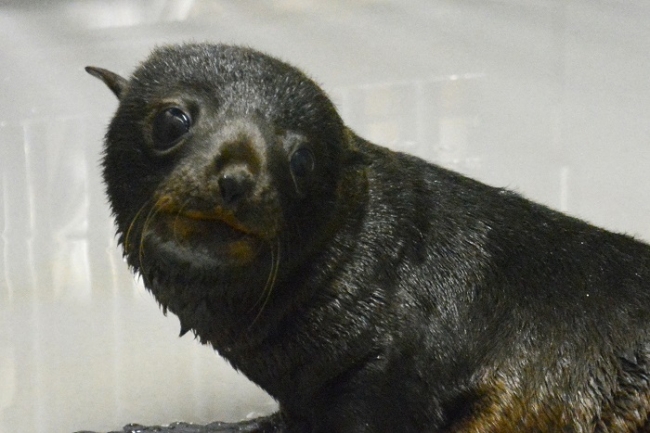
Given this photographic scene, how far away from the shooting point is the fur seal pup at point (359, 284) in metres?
2.52

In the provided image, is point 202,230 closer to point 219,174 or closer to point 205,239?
point 205,239

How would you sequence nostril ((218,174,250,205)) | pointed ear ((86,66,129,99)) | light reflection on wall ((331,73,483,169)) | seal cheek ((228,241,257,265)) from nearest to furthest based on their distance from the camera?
1. nostril ((218,174,250,205))
2. seal cheek ((228,241,257,265))
3. pointed ear ((86,66,129,99))
4. light reflection on wall ((331,73,483,169))

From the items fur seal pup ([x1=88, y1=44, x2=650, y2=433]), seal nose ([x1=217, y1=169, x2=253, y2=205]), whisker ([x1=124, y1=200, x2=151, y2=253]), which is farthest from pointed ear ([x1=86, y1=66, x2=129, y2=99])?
seal nose ([x1=217, y1=169, x2=253, y2=205])

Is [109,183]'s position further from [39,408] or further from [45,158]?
[45,158]

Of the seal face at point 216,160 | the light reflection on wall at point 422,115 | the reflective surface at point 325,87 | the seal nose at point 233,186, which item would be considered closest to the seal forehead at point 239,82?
the seal face at point 216,160

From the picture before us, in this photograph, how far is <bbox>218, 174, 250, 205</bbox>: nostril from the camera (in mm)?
2262

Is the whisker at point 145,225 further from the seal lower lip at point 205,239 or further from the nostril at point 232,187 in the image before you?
the nostril at point 232,187

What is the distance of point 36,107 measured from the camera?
516 centimetres

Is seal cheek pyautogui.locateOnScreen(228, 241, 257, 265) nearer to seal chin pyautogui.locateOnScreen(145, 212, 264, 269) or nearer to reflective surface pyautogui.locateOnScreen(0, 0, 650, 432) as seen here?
seal chin pyautogui.locateOnScreen(145, 212, 264, 269)

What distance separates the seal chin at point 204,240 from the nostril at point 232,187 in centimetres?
7

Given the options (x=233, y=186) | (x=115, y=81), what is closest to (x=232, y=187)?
(x=233, y=186)

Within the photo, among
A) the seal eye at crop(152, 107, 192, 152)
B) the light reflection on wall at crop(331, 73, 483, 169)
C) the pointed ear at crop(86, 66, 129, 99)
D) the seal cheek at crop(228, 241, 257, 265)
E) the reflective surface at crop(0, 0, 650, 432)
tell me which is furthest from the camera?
the light reflection on wall at crop(331, 73, 483, 169)

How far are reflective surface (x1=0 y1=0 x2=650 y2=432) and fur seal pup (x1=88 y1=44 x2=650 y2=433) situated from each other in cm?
124

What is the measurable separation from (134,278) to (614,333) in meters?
2.34
